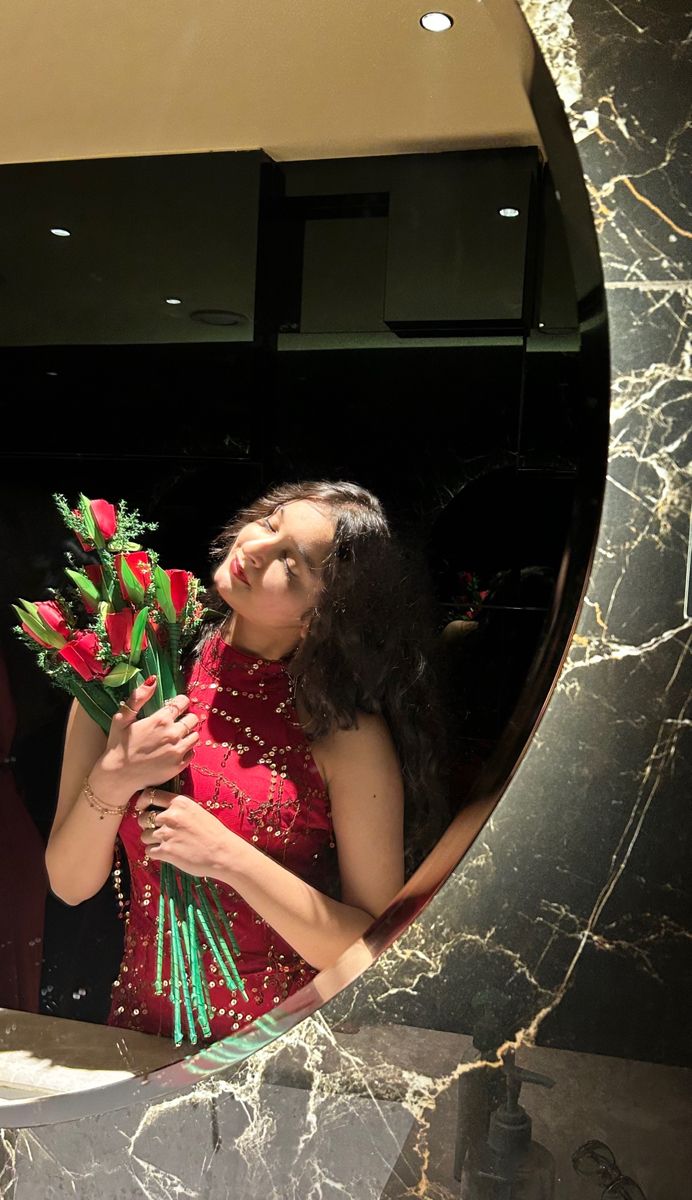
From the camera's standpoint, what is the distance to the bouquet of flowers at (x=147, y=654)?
31.3 inches

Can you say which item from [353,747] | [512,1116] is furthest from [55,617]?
[512,1116]

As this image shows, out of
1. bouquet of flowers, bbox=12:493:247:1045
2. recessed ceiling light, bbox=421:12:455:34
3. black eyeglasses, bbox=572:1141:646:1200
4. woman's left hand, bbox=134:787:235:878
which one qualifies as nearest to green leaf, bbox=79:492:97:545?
bouquet of flowers, bbox=12:493:247:1045

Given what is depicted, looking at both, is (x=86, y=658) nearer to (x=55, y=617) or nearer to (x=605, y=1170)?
(x=55, y=617)

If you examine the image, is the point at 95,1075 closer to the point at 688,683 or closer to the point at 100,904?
the point at 100,904

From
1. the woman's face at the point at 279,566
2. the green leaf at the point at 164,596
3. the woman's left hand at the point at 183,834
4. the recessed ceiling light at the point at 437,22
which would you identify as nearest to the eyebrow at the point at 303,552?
the woman's face at the point at 279,566

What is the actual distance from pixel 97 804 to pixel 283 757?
0.53 feet

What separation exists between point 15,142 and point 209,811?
593 mm

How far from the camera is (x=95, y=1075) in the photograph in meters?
0.81

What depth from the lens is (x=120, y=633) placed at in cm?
79

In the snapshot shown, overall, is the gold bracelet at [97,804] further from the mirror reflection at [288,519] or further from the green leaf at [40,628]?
the green leaf at [40,628]

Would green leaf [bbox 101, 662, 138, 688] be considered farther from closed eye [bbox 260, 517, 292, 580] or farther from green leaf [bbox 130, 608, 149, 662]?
closed eye [bbox 260, 517, 292, 580]

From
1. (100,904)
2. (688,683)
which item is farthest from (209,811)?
(688,683)

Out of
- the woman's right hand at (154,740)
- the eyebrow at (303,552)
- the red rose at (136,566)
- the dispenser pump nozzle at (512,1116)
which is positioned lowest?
the dispenser pump nozzle at (512,1116)

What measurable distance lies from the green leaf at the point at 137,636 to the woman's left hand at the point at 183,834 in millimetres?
109
